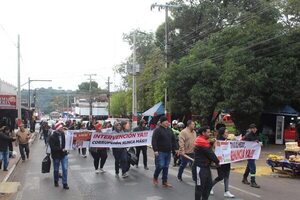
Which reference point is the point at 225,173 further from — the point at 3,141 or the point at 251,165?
the point at 3,141

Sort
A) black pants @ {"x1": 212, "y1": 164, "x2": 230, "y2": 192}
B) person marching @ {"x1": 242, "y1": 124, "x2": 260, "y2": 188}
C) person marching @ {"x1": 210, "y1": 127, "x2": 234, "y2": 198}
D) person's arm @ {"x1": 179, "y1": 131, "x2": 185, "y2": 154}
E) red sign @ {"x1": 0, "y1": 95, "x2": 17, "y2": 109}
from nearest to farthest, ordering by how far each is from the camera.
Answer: person marching @ {"x1": 210, "y1": 127, "x2": 234, "y2": 198}
black pants @ {"x1": 212, "y1": 164, "x2": 230, "y2": 192}
person's arm @ {"x1": 179, "y1": 131, "x2": 185, "y2": 154}
person marching @ {"x1": 242, "y1": 124, "x2": 260, "y2": 188}
red sign @ {"x1": 0, "y1": 95, "x2": 17, "y2": 109}

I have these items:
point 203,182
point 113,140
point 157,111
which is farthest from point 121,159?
point 157,111

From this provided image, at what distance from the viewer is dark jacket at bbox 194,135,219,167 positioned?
8516mm

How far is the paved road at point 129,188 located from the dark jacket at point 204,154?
2.23m

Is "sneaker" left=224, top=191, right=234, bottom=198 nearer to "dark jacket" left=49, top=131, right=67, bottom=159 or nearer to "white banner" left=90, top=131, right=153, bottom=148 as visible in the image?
"dark jacket" left=49, top=131, right=67, bottom=159

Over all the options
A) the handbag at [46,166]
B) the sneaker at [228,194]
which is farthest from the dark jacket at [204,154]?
the handbag at [46,166]

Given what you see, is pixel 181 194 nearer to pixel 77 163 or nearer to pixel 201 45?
pixel 77 163

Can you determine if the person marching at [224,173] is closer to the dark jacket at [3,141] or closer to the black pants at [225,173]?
the black pants at [225,173]

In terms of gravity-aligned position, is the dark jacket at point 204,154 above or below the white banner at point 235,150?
above

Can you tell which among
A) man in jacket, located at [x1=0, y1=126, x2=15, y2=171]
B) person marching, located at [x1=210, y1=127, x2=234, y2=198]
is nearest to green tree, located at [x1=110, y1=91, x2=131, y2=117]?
man in jacket, located at [x1=0, y1=126, x2=15, y2=171]

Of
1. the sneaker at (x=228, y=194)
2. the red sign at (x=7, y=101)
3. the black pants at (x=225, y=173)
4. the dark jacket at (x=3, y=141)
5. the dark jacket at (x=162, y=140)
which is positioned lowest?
the sneaker at (x=228, y=194)

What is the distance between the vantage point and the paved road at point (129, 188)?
35.9 ft

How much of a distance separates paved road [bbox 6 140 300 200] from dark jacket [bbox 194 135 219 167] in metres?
2.23

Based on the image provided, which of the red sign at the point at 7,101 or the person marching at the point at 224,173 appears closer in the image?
the person marching at the point at 224,173
